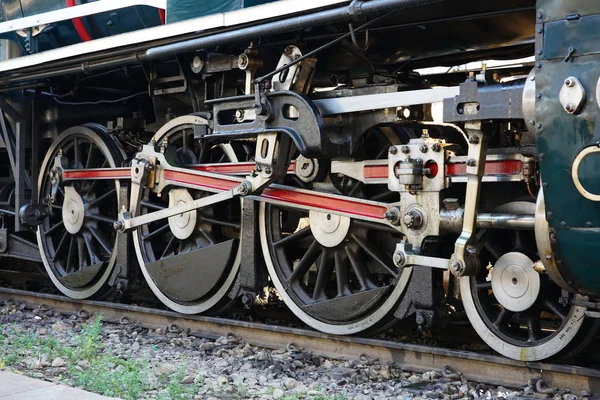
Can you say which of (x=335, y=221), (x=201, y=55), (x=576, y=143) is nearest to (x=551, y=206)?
(x=576, y=143)

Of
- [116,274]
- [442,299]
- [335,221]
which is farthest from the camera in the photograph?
[116,274]

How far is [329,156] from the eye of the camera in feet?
Result: 17.2

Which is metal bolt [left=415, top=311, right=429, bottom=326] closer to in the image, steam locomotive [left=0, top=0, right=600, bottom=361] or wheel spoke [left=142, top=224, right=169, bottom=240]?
steam locomotive [left=0, top=0, right=600, bottom=361]

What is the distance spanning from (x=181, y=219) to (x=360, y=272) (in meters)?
1.69

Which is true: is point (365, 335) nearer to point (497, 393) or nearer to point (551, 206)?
point (497, 393)

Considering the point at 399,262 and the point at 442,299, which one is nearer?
the point at 399,262

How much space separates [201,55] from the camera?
626 centimetres

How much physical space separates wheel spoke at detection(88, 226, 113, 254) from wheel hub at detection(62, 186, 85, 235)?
0.12 m

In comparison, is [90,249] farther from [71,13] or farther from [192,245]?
[71,13]

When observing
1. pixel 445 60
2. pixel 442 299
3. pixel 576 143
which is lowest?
pixel 442 299

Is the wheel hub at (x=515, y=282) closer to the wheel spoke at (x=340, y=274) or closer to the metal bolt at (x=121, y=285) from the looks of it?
the wheel spoke at (x=340, y=274)

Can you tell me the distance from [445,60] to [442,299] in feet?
5.35

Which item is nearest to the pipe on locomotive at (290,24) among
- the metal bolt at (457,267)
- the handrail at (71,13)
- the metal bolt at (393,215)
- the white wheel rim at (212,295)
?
the handrail at (71,13)

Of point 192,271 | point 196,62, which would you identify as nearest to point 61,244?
point 192,271
